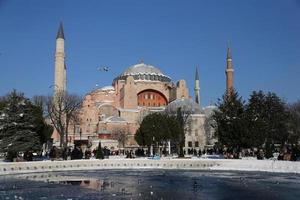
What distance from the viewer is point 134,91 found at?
205 feet

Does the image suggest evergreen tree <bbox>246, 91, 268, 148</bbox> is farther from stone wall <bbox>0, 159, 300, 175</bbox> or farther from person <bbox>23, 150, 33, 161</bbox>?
person <bbox>23, 150, 33, 161</bbox>

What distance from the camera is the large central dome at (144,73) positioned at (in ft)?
222

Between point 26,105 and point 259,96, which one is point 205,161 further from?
point 259,96

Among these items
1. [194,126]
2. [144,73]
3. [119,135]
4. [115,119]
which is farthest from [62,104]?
[144,73]

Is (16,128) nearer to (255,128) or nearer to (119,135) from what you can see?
(255,128)

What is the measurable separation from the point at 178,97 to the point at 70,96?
25.9 metres

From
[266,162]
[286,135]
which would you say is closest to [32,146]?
[266,162]

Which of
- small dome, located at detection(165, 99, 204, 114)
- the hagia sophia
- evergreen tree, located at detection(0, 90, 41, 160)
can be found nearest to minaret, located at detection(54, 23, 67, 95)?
the hagia sophia

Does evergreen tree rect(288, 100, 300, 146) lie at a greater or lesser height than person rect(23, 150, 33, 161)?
greater

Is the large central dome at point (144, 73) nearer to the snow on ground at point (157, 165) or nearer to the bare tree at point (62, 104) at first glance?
the bare tree at point (62, 104)

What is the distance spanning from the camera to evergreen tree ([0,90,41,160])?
22078 millimetres

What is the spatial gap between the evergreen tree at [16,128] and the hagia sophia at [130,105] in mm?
22076

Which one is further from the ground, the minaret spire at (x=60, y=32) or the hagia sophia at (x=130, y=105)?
the minaret spire at (x=60, y=32)

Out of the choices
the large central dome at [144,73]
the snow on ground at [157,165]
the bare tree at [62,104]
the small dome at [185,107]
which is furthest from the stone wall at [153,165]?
the large central dome at [144,73]
